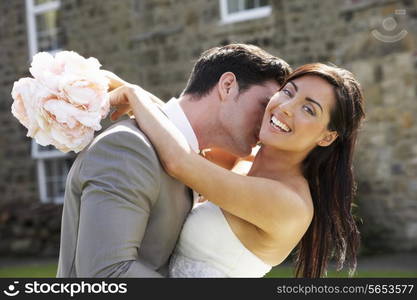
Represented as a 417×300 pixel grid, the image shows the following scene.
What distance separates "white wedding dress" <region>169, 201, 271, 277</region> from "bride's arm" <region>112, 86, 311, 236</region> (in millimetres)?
118

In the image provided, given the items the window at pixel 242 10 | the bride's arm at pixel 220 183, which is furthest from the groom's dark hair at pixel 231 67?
the window at pixel 242 10

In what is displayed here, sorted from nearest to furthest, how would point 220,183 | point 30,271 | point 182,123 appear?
point 220,183 < point 182,123 < point 30,271

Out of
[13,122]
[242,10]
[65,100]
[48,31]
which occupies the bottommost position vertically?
[13,122]

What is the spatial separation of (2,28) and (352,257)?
13569 mm

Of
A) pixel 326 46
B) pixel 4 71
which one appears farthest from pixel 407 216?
pixel 4 71

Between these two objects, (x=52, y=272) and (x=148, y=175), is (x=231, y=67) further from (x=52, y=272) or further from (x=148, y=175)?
(x=52, y=272)

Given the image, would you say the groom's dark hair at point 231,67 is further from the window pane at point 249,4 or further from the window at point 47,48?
the window at point 47,48

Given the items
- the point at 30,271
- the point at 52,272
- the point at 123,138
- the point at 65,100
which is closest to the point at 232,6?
the point at 52,272

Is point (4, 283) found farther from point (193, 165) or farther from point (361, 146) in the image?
point (361, 146)

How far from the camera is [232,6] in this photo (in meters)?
12.4

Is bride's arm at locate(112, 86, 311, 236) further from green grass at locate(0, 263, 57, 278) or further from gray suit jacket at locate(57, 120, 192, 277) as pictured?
green grass at locate(0, 263, 57, 278)

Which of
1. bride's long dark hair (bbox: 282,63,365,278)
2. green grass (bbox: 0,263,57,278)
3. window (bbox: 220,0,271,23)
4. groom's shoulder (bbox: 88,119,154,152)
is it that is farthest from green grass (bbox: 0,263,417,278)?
groom's shoulder (bbox: 88,119,154,152)

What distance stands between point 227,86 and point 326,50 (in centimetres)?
779

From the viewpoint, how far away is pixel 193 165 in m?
3.17
